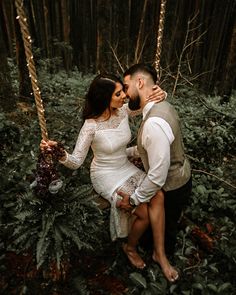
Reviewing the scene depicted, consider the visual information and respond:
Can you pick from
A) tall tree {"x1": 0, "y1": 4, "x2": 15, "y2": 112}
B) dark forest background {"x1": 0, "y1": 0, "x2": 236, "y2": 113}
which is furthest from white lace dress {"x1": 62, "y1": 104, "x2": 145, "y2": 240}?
dark forest background {"x1": 0, "y1": 0, "x2": 236, "y2": 113}

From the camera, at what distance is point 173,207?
2658 mm

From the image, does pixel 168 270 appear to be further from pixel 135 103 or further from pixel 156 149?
pixel 135 103

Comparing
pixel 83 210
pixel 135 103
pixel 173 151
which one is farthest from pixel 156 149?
pixel 83 210

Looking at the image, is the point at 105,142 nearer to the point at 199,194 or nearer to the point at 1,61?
the point at 199,194

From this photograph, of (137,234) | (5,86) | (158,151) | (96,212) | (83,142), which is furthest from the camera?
(5,86)

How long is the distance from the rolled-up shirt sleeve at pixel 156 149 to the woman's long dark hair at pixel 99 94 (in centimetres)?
46

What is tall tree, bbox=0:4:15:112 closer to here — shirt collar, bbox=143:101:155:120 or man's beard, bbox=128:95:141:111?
man's beard, bbox=128:95:141:111

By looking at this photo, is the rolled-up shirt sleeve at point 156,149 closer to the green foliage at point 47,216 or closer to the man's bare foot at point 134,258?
the green foliage at point 47,216

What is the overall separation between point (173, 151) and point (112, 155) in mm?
572

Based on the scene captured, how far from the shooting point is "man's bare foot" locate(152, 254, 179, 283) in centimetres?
263

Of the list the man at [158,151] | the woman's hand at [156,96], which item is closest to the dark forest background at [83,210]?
the man at [158,151]

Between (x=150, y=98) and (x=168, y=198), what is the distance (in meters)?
0.90

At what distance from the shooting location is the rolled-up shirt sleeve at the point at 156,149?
224cm

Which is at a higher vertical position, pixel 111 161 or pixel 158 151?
pixel 158 151
